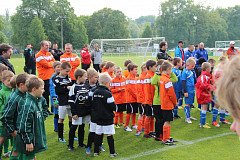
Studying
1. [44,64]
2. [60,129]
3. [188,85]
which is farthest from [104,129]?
[44,64]

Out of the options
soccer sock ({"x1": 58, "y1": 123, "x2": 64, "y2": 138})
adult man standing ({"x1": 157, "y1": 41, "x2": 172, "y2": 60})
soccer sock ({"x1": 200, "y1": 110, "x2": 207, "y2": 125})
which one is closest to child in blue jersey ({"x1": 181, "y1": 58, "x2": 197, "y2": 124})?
soccer sock ({"x1": 200, "y1": 110, "x2": 207, "y2": 125})

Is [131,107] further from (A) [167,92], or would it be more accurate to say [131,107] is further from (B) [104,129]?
(B) [104,129]

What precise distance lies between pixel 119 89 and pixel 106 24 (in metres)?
75.7

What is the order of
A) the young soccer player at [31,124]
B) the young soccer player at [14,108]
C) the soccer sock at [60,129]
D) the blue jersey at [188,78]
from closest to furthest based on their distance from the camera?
the young soccer player at [31,124], the young soccer player at [14,108], the soccer sock at [60,129], the blue jersey at [188,78]

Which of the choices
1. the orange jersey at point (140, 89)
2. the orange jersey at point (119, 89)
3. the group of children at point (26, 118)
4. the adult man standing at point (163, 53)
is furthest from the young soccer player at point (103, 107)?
the adult man standing at point (163, 53)

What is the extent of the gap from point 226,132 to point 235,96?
698cm

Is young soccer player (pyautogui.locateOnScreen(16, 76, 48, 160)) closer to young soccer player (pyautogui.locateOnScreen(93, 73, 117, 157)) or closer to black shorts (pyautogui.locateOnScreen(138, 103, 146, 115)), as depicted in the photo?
young soccer player (pyautogui.locateOnScreen(93, 73, 117, 157))

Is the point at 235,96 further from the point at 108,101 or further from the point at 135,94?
the point at 135,94

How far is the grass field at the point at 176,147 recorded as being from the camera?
638 centimetres

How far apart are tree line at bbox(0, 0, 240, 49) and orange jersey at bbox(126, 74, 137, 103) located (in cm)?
6279

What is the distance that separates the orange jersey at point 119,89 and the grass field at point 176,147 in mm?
824

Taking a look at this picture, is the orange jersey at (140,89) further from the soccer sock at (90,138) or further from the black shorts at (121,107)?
the soccer sock at (90,138)

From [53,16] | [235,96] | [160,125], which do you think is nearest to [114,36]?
[53,16]

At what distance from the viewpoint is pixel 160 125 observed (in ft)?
Result: 24.6
